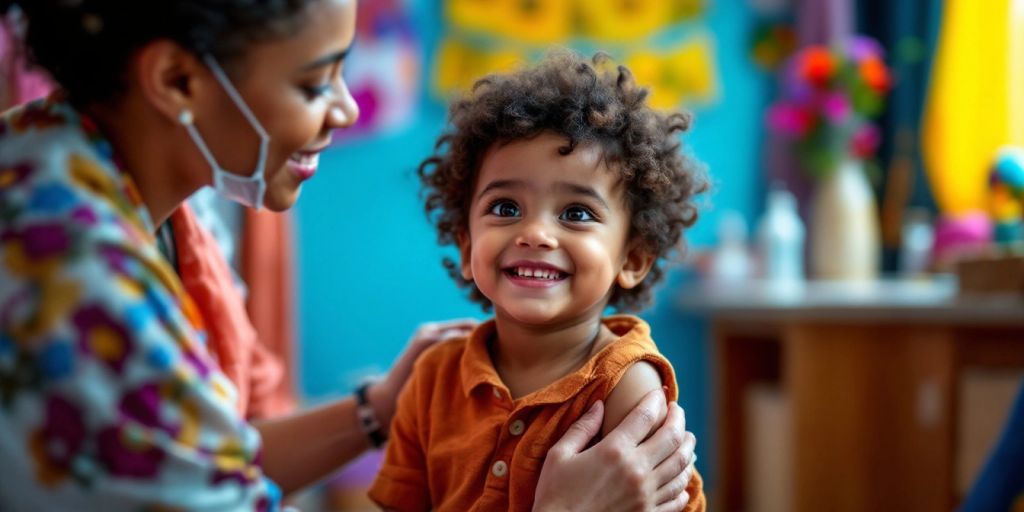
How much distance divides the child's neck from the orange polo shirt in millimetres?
35

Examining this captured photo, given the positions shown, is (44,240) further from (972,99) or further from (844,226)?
(972,99)

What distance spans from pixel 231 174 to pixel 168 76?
108mm

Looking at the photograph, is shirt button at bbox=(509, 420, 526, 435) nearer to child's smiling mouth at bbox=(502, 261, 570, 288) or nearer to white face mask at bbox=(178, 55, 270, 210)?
child's smiling mouth at bbox=(502, 261, 570, 288)

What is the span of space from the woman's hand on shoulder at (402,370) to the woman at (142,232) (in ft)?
1.16

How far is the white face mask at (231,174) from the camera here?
84cm

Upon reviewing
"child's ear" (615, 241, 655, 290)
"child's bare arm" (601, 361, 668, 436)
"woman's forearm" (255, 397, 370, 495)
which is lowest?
"woman's forearm" (255, 397, 370, 495)

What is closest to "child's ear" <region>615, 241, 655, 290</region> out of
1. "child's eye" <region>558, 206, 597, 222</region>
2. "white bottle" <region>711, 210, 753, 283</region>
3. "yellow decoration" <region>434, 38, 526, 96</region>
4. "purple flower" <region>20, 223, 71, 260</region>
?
"child's eye" <region>558, 206, 597, 222</region>

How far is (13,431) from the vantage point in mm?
723

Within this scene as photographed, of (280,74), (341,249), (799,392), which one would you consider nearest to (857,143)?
(799,392)

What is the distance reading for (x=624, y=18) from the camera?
3.72m

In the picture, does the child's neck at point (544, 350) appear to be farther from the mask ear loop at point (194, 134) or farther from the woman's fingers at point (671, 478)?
the mask ear loop at point (194, 134)

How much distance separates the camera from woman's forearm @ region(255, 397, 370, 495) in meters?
1.32

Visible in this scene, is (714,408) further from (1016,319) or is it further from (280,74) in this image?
(280,74)

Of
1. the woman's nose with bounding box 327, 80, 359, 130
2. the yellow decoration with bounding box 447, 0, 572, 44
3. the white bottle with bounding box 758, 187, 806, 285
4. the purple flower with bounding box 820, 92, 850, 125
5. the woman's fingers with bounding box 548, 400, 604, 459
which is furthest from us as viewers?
the yellow decoration with bounding box 447, 0, 572, 44
